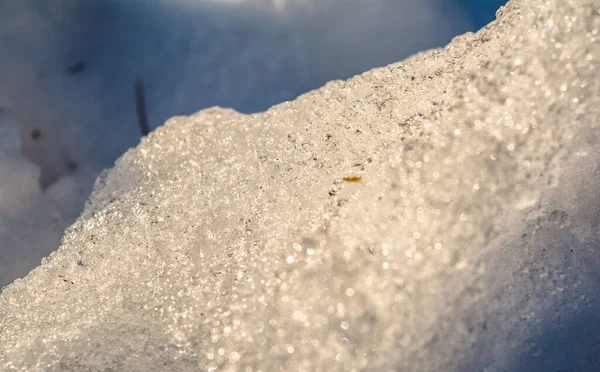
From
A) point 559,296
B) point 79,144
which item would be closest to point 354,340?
point 559,296

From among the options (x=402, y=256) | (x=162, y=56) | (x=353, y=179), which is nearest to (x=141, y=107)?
(x=162, y=56)

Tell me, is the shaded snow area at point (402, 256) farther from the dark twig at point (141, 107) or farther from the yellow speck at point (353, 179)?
the dark twig at point (141, 107)

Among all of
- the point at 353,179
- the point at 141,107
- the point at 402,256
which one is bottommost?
the point at 402,256

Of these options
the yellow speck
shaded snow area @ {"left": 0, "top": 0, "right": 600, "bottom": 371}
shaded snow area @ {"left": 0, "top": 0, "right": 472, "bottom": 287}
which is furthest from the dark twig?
the yellow speck

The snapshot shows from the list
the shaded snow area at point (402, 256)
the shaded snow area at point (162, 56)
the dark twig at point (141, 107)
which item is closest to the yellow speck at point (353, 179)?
the shaded snow area at point (402, 256)

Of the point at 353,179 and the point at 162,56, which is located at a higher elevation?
the point at 162,56

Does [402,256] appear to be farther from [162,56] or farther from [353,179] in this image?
[162,56]

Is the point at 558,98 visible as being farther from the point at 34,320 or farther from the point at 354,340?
the point at 34,320
